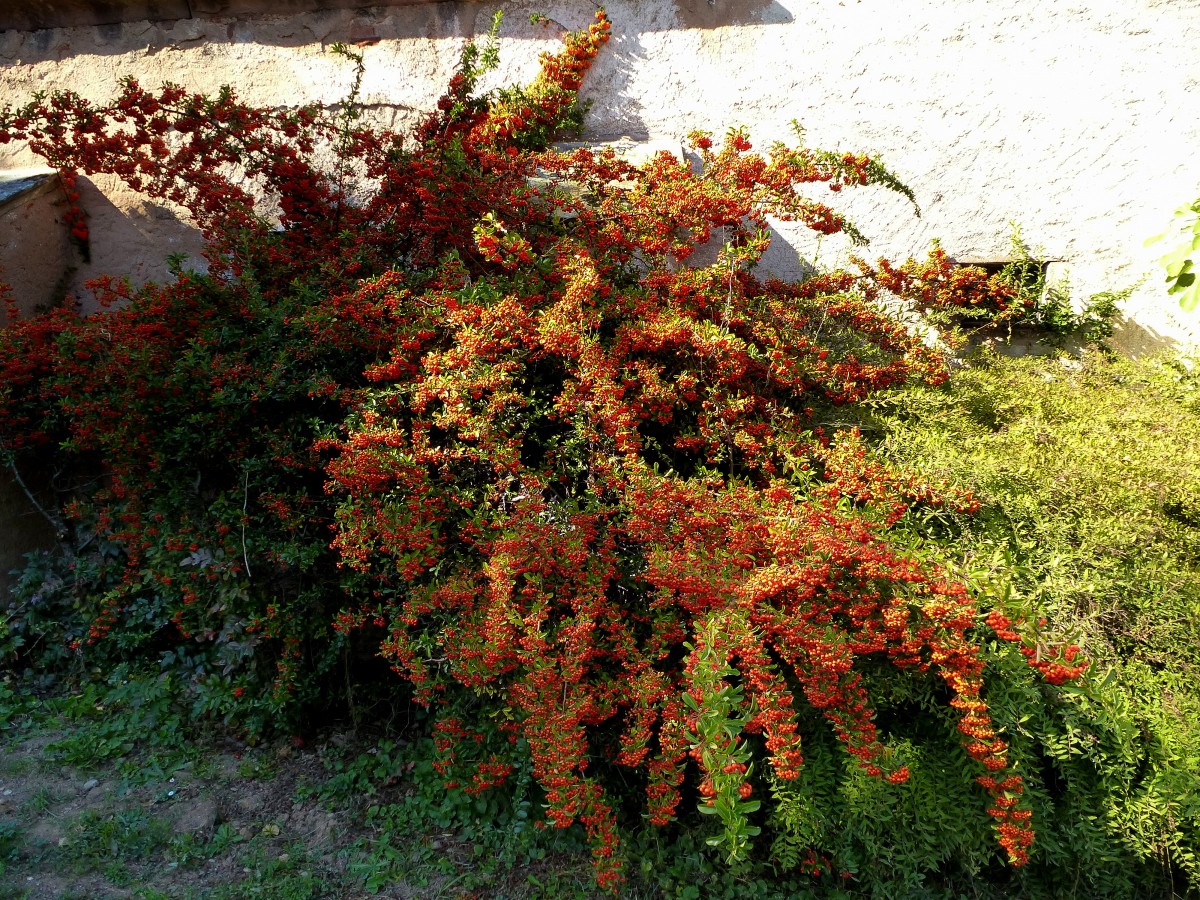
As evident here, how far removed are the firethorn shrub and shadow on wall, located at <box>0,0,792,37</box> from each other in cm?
49

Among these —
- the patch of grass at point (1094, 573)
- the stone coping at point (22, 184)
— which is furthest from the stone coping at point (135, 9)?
the patch of grass at point (1094, 573)

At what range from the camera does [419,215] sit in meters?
3.64

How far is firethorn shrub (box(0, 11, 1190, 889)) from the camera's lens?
2266 millimetres

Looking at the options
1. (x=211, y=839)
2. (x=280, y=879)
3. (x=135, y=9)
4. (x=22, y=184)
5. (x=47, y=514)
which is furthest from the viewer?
(x=135, y=9)

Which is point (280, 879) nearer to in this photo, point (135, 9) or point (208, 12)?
point (208, 12)

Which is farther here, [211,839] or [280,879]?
[211,839]

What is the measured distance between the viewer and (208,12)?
4.43 m

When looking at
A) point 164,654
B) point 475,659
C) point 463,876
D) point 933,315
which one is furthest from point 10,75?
point 933,315

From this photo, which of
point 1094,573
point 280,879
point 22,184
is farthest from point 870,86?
point 22,184

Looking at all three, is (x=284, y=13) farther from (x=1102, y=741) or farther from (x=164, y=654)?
(x=1102, y=741)

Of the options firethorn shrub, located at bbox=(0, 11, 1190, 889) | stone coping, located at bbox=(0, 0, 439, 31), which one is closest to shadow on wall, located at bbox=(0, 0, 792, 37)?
stone coping, located at bbox=(0, 0, 439, 31)

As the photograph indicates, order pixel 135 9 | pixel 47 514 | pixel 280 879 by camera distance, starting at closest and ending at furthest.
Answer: pixel 280 879 → pixel 47 514 → pixel 135 9

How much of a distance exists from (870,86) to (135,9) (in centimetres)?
418

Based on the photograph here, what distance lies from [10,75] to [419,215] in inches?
114
